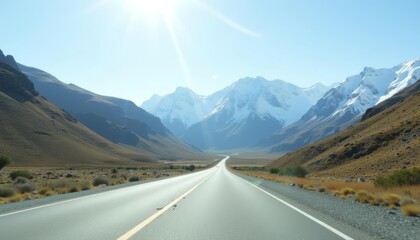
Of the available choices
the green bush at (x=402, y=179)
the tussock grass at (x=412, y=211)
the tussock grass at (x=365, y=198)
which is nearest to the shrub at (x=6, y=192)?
the tussock grass at (x=365, y=198)

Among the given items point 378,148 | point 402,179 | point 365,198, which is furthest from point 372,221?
point 378,148

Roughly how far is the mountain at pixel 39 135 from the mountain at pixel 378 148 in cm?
6634

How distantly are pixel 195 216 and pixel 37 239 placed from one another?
17.8 feet

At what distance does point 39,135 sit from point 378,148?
316 ft

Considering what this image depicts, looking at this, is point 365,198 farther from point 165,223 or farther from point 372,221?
point 165,223

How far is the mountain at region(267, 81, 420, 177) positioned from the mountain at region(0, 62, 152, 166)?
6634cm

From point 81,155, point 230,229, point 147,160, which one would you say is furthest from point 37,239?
point 147,160

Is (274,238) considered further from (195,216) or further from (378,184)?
(378,184)

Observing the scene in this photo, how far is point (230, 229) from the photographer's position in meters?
11.2

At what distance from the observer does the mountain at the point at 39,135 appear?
11906 cm

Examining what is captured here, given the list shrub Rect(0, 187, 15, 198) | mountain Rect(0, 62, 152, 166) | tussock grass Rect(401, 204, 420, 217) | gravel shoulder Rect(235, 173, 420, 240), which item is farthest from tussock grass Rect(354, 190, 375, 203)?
mountain Rect(0, 62, 152, 166)

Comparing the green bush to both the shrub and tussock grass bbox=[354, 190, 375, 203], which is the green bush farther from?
the shrub

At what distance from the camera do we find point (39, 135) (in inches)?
5207

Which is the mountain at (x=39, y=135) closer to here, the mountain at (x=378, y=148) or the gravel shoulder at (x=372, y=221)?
the mountain at (x=378, y=148)
